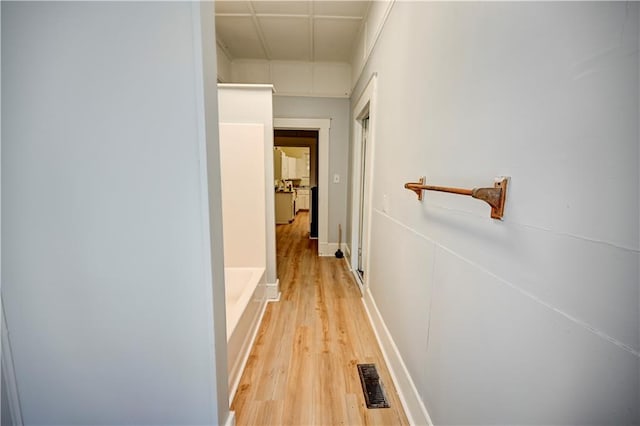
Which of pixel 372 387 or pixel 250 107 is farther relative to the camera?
pixel 250 107

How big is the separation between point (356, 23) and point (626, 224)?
2.90 metres

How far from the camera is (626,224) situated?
17.1 inches

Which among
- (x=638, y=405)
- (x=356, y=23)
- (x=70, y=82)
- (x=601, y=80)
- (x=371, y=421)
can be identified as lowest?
(x=371, y=421)

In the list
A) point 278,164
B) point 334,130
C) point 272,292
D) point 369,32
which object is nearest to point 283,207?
point 278,164

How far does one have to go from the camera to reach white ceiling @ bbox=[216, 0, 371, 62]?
91.5 inches

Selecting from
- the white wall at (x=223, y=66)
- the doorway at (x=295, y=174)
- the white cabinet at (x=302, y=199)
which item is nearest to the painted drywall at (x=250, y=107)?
the white wall at (x=223, y=66)

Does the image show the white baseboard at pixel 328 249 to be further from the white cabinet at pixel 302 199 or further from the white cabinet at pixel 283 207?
the white cabinet at pixel 302 199

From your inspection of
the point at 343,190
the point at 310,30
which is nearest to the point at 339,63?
the point at 310,30

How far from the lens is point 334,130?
3.73m

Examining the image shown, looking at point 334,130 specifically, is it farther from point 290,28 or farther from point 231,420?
point 231,420

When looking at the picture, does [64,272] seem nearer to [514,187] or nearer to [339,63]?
[514,187]

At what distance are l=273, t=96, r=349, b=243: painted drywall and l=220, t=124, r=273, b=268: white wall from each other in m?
1.58

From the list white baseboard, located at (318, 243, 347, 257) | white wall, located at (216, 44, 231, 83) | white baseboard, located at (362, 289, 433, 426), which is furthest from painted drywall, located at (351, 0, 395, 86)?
white baseboard, located at (318, 243, 347, 257)

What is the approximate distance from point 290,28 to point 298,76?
84 cm
